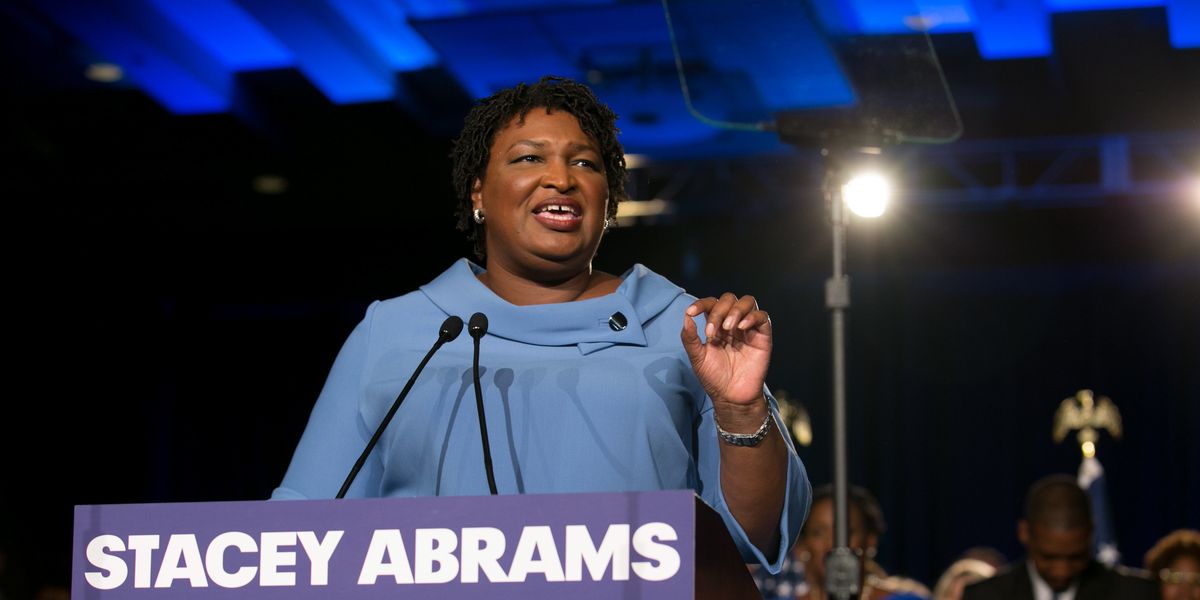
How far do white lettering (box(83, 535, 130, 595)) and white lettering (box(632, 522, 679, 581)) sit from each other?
420mm

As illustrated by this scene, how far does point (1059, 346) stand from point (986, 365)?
→ 0.37 m

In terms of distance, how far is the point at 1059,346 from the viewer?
24.1 feet

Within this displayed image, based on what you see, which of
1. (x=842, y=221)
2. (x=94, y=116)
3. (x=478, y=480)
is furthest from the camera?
(x=94, y=116)

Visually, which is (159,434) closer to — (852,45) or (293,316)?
(293,316)

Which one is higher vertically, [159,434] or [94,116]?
[94,116]

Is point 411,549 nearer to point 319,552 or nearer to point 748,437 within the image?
point 319,552

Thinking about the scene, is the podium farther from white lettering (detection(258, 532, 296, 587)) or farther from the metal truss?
the metal truss

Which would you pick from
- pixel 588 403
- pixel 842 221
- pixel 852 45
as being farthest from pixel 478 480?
pixel 852 45

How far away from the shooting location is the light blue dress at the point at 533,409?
152cm

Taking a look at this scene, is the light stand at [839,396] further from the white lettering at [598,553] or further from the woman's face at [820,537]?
the white lettering at [598,553]

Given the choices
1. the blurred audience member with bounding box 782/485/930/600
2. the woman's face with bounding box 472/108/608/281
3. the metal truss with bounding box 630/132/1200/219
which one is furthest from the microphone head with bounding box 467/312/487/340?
the metal truss with bounding box 630/132/1200/219

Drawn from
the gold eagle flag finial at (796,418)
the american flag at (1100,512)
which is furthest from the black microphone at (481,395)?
the american flag at (1100,512)

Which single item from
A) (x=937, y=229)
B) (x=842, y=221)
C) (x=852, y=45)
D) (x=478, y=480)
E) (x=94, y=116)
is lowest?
(x=478, y=480)

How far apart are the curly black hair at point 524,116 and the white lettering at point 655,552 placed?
668 millimetres
